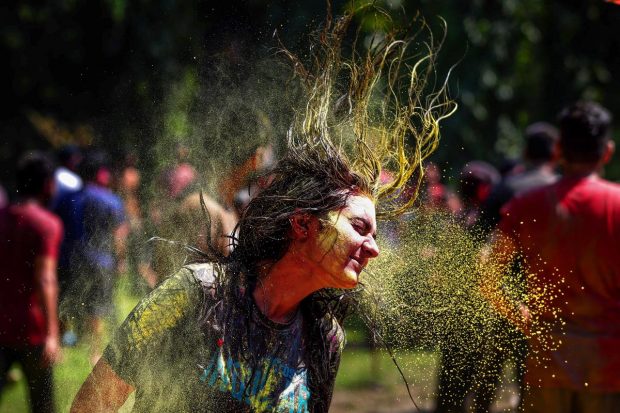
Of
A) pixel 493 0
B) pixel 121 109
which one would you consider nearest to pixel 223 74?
pixel 121 109

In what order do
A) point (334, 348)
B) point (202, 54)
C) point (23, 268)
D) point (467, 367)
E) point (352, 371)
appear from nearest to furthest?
A: point (334, 348) < point (467, 367) < point (23, 268) < point (202, 54) < point (352, 371)

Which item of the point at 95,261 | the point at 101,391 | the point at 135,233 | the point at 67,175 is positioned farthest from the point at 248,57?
the point at 67,175

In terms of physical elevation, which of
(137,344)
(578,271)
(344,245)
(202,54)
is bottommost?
(202,54)

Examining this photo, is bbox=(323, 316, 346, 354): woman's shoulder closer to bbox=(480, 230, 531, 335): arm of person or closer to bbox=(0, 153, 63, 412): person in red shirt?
bbox=(480, 230, 531, 335): arm of person

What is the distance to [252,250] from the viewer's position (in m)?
2.81

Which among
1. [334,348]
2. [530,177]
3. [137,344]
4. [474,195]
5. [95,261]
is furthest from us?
[474,195]

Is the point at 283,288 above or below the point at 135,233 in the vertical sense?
above

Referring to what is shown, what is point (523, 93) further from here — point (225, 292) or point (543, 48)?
point (225, 292)

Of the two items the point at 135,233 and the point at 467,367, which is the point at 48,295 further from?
the point at 467,367

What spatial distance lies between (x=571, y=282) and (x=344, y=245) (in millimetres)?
1733

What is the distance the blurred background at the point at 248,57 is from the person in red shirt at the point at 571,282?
1.41 m

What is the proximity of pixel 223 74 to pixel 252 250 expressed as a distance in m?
1.28

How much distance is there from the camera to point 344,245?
2.63m

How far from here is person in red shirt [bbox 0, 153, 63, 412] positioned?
187 inches
